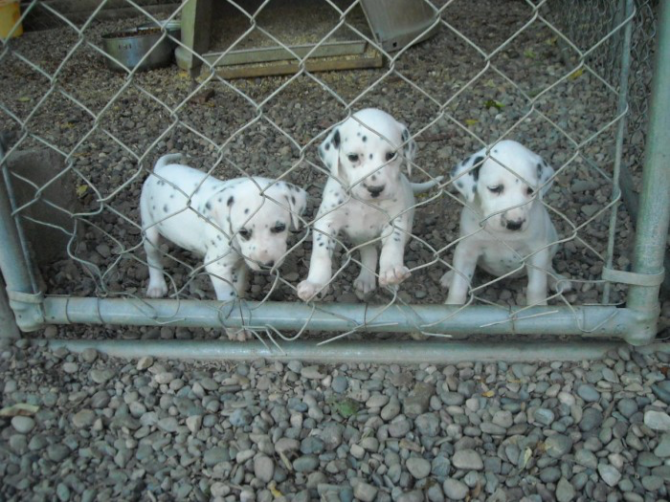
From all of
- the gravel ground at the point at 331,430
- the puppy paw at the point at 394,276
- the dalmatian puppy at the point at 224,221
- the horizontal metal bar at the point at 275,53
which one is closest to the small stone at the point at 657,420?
the gravel ground at the point at 331,430

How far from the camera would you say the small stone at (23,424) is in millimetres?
2926

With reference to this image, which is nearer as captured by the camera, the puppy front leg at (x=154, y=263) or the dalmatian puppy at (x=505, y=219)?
the dalmatian puppy at (x=505, y=219)

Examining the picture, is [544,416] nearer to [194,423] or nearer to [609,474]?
[609,474]

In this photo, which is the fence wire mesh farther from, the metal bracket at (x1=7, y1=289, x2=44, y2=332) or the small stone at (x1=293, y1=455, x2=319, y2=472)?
the small stone at (x1=293, y1=455, x2=319, y2=472)

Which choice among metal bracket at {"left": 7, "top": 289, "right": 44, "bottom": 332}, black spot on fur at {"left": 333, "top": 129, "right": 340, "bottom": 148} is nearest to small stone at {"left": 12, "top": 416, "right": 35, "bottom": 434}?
metal bracket at {"left": 7, "top": 289, "right": 44, "bottom": 332}

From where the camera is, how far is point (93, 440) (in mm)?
2891

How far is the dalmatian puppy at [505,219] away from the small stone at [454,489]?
82cm

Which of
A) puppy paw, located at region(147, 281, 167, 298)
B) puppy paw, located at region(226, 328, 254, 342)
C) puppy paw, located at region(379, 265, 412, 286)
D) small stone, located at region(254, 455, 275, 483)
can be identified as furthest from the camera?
puppy paw, located at region(147, 281, 167, 298)

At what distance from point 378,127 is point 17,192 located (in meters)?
2.08

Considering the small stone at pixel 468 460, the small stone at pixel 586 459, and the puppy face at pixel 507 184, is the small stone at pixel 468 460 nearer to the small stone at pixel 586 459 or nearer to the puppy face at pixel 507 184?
the small stone at pixel 586 459

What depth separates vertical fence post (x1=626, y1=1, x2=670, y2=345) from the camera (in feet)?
8.18

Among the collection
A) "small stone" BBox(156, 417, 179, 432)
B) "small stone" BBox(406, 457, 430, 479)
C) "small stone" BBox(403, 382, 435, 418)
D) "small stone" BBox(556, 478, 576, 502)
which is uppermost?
"small stone" BBox(556, 478, 576, 502)

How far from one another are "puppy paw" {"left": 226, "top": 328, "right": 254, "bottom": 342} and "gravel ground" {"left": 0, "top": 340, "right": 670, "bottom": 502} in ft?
0.53

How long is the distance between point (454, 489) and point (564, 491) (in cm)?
39
